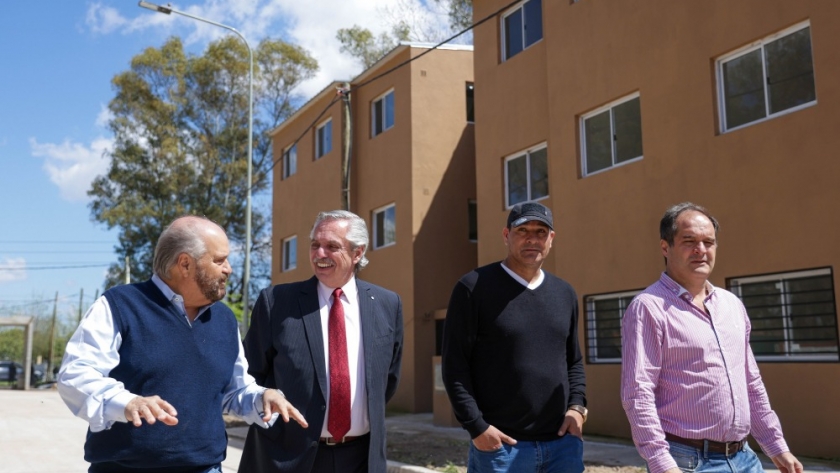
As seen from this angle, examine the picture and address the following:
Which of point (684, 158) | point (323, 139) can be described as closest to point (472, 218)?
point (323, 139)

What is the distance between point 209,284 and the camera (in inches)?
132

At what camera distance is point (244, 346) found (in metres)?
4.10

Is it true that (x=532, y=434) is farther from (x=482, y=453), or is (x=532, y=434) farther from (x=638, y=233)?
(x=638, y=233)

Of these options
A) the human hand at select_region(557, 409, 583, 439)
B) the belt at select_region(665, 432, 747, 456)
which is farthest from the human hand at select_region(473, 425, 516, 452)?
the belt at select_region(665, 432, 747, 456)

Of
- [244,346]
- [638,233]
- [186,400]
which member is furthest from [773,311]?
[186,400]

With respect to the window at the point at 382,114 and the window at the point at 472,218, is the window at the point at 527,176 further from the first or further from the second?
the window at the point at 382,114

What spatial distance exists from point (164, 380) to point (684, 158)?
9.50 metres

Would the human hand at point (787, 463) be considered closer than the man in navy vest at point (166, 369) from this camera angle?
No

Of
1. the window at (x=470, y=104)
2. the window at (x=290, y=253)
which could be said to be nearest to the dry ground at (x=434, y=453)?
the window at (x=470, y=104)

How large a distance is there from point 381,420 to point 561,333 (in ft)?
3.25

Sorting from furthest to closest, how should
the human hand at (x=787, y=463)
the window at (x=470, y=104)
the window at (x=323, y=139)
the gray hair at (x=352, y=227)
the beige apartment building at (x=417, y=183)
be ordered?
the window at (x=323, y=139), the window at (x=470, y=104), the beige apartment building at (x=417, y=183), the gray hair at (x=352, y=227), the human hand at (x=787, y=463)

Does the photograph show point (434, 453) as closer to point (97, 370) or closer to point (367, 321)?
point (367, 321)

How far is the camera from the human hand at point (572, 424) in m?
3.94

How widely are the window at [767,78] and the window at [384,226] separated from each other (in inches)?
390
